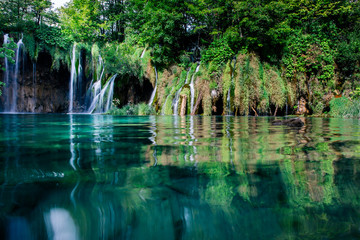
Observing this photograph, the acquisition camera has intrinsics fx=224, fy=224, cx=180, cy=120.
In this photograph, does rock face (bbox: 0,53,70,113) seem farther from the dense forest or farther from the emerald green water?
the emerald green water

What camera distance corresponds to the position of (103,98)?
15578 mm

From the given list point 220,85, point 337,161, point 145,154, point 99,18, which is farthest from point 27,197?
point 99,18

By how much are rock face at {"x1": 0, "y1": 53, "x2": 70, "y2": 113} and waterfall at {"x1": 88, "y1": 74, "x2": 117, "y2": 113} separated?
4.20m

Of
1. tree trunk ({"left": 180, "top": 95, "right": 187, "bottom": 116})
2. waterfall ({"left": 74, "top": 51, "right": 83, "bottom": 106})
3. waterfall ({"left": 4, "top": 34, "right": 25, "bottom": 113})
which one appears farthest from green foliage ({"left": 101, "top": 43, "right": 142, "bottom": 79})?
waterfall ({"left": 4, "top": 34, "right": 25, "bottom": 113})

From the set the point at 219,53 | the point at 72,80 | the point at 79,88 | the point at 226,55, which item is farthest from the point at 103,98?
the point at 226,55

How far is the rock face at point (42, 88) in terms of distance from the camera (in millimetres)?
17656

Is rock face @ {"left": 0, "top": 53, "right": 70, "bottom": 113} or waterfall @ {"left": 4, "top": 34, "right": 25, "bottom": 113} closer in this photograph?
waterfall @ {"left": 4, "top": 34, "right": 25, "bottom": 113}

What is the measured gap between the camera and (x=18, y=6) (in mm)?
17266

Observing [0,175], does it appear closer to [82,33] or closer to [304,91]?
[304,91]

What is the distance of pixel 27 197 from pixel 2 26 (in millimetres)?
20355

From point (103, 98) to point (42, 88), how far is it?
23.7ft

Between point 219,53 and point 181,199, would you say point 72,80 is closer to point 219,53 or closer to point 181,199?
point 219,53

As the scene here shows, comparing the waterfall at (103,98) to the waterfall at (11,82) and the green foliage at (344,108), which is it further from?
the green foliage at (344,108)

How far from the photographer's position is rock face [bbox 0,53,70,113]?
17.7 meters
